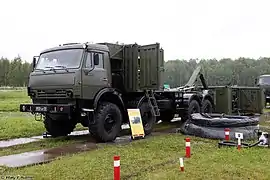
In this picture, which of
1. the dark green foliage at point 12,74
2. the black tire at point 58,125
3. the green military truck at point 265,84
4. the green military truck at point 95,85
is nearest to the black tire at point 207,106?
the green military truck at point 95,85

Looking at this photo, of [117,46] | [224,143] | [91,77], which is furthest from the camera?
[117,46]

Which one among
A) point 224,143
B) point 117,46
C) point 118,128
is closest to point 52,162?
point 118,128

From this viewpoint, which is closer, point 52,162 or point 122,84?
point 52,162

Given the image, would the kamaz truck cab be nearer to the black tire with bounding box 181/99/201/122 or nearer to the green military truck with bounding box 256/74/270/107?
the black tire with bounding box 181/99/201/122

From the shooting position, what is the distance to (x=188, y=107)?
50.7 ft

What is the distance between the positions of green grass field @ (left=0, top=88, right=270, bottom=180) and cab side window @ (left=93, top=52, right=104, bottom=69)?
241 centimetres

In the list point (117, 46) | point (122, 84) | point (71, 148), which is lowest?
point (71, 148)

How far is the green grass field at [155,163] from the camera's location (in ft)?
22.4

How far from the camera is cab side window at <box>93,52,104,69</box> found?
10809 mm

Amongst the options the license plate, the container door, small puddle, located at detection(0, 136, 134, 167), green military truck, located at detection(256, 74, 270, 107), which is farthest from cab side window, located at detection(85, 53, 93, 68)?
green military truck, located at detection(256, 74, 270, 107)

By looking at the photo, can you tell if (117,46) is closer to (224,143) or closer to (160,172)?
(224,143)

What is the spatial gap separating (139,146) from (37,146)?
9.17ft

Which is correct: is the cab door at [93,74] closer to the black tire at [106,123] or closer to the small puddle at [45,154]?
the black tire at [106,123]

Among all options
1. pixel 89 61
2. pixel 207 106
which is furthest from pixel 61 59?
pixel 207 106
